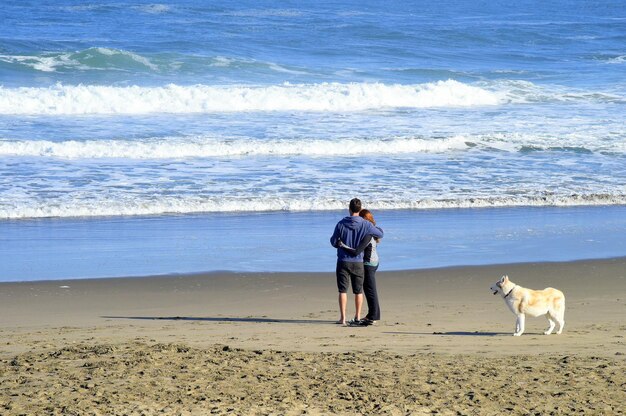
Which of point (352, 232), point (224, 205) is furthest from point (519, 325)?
point (224, 205)

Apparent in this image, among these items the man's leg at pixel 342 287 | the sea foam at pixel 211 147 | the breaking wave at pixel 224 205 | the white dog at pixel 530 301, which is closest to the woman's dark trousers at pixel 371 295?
the man's leg at pixel 342 287

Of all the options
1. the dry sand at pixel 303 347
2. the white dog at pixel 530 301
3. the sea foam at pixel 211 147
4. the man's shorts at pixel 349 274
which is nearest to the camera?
the dry sand at pixel 303 347

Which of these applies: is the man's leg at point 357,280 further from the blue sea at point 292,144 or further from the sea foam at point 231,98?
the sea foam at point 231,98

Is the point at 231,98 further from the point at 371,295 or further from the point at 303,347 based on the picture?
the point at 303,347

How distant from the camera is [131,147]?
20.1 meters

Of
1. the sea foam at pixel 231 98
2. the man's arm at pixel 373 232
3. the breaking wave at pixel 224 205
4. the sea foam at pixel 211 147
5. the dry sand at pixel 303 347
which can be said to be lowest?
the dry sand at pixel 303 347

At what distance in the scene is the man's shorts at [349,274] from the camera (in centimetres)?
878

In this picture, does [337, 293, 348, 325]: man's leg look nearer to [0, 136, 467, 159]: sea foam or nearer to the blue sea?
the blue sea

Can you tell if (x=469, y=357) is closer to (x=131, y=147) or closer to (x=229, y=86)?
(x=131, y=147)

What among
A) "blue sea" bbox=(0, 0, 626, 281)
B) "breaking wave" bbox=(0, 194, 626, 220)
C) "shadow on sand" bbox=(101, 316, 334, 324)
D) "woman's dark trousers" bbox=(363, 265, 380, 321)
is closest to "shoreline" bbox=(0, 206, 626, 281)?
"blue sea" bbox=(0, 0, 626, 281)

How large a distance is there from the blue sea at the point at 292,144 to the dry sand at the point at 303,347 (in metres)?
0.86

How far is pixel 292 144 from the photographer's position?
20.5 meters

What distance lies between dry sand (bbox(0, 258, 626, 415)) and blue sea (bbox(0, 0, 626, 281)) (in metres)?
0.86

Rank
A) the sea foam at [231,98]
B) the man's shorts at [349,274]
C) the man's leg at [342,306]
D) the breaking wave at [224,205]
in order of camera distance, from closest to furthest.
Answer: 1. the man's leg at [342,306]
2. the man's shorts at [349,274]
3. the breaking wave at [224,205]
4. the sea foam at [231,98]
